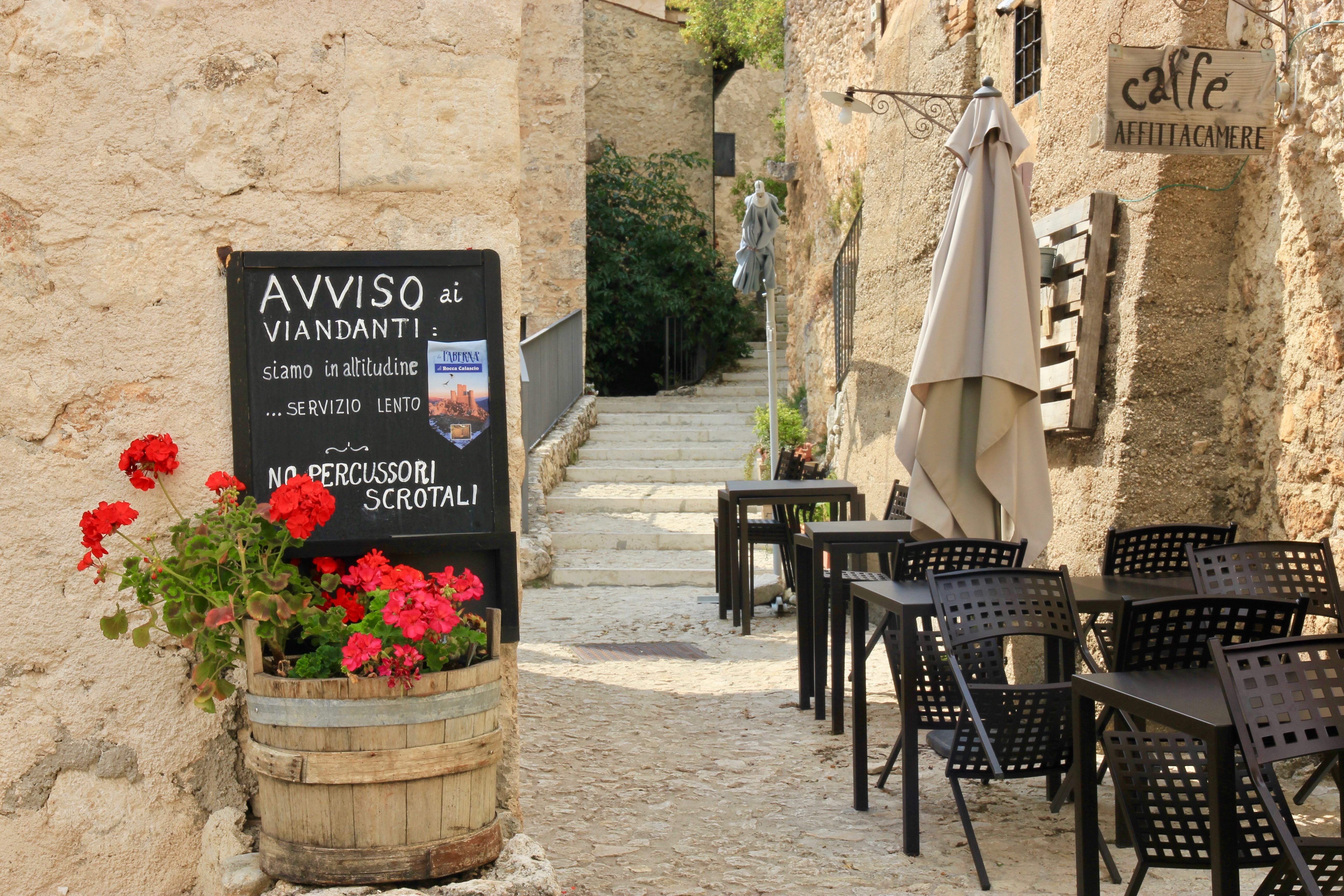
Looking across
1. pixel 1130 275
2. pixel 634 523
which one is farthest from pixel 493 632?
pixel 634 523

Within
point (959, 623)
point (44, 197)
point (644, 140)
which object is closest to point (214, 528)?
point (44, 197)

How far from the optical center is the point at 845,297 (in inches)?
356

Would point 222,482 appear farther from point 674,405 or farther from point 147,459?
point 674,405

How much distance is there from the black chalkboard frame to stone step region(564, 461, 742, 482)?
7550 mm

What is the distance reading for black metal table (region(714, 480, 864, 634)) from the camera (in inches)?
237

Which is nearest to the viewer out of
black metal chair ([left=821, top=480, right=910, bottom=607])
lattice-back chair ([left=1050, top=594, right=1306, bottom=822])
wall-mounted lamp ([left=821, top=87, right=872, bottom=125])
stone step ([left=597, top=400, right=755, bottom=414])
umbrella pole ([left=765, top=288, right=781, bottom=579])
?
lattice-back chair ([left=1050, top=594, right=1306, bottom=822])

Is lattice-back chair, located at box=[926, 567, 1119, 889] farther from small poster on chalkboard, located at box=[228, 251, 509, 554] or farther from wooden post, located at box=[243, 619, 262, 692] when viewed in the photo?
wooden post, located at box=[243, 619, 262, 692]

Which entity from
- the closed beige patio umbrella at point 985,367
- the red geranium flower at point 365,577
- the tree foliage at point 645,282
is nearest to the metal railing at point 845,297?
the closed beige patio umbrella at point 985,367

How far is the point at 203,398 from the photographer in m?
2.53

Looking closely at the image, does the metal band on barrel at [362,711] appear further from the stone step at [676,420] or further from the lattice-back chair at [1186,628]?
the stone step at [676,420]

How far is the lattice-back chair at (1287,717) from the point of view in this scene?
1728mm

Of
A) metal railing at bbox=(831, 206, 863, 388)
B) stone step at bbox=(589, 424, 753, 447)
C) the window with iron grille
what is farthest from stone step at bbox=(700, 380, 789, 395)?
the window with iron grille

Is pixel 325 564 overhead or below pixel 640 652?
overhead

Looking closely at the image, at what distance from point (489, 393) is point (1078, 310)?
8.73 feet
